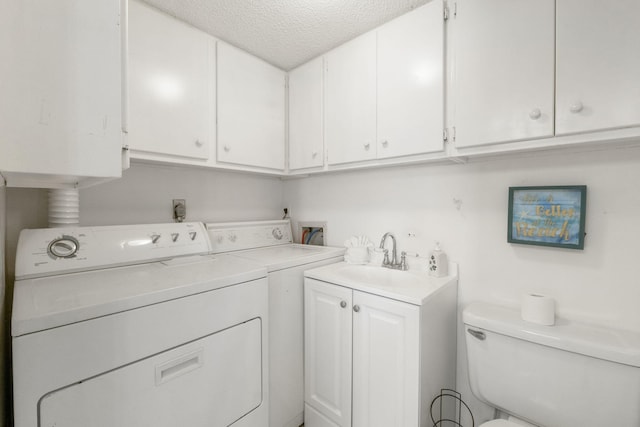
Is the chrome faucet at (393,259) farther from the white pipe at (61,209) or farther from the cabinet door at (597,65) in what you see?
the white pipe at (61,209)

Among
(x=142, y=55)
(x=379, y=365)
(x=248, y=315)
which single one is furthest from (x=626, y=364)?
(x=142, y=55)

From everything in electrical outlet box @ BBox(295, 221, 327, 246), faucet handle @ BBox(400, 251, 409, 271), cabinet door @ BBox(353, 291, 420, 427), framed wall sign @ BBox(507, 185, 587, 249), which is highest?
framed wall sign @ BBox(507, 185, 587, 249)

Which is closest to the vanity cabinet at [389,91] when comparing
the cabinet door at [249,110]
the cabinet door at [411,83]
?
the cabinet door at [411,83]

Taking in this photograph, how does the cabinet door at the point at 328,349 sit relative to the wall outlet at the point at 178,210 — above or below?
below

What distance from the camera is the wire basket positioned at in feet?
4.53

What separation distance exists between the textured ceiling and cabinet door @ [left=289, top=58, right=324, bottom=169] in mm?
172

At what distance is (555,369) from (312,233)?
5.48 feet

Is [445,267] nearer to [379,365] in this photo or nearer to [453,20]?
[379,365]

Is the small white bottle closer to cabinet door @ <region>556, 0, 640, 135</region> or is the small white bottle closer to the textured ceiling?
cabinet door @ <region>556, 0, 640, 135</region>

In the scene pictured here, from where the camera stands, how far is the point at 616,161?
3.77 ft

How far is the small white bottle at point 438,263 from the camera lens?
1554 mm

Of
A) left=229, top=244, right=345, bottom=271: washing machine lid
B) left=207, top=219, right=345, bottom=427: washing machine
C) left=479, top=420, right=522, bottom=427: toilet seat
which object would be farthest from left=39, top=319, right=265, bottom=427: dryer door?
left=479, top=420, right=522, bottom=427: toilet seat

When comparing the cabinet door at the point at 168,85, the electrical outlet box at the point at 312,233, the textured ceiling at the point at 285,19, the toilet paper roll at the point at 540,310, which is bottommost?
the toilet paper roll at the point at 540,310

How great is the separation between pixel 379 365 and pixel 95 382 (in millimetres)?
1138
